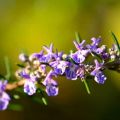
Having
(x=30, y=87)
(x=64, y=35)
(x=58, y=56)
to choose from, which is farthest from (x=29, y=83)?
(x=64, y=35)

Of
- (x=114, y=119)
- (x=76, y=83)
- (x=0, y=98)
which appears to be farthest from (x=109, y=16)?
(x=0, y=98)

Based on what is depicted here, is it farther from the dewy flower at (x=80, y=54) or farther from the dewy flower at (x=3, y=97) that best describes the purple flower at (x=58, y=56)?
the dewy flower at (x=3, y=97)

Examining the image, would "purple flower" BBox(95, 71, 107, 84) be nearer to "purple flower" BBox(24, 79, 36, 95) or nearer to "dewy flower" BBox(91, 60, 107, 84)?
"dewy flower" BBox(91, 60, 107, 84)

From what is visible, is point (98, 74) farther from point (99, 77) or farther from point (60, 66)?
point (60, 66)

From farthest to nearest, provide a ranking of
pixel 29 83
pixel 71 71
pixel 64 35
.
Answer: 1. pixel 64 35
2. pixel 29 83
3. pixel 71 71

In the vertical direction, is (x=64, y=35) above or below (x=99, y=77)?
above

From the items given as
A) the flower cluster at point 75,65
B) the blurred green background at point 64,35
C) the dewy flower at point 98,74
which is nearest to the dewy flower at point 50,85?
the flower cluster at point 75,65

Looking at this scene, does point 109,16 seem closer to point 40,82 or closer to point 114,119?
point 114,119
